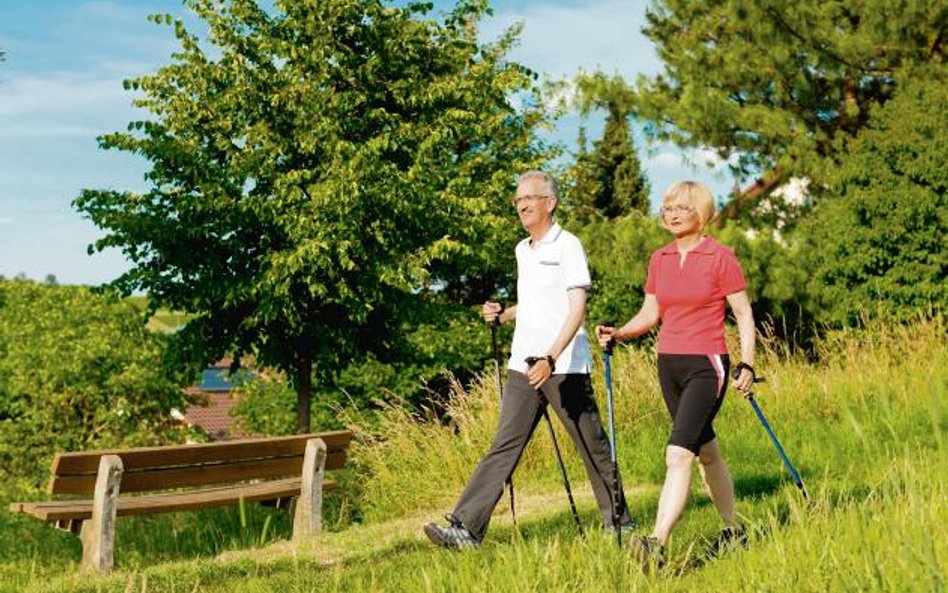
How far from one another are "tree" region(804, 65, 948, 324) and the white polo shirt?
14023mm

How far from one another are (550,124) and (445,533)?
28570 mm

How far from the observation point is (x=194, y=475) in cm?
889

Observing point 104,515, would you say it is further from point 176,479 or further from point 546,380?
point 546,380

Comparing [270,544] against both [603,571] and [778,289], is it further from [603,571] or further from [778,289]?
[778,289]

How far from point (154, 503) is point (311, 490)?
1.34 meters

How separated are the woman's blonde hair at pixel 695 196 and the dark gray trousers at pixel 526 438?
106 cm

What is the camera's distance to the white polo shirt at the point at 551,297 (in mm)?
5637

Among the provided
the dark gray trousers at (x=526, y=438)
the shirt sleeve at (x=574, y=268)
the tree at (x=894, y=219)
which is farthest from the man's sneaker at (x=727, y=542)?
the tree at (x=894, y=219)

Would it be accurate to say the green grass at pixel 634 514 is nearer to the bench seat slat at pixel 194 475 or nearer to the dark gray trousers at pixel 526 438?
the dark gray trousers at pixel 526 438

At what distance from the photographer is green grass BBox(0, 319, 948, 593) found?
3699 mm

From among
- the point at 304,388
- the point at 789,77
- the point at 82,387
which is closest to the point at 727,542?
the point at 304,388

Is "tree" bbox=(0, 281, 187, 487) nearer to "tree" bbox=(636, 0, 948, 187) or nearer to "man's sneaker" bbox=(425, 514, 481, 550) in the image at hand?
"tree" bbox=(636, 0, 948, 187)

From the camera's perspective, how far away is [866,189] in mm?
19531

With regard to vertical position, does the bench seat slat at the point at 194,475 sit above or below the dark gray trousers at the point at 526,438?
below
